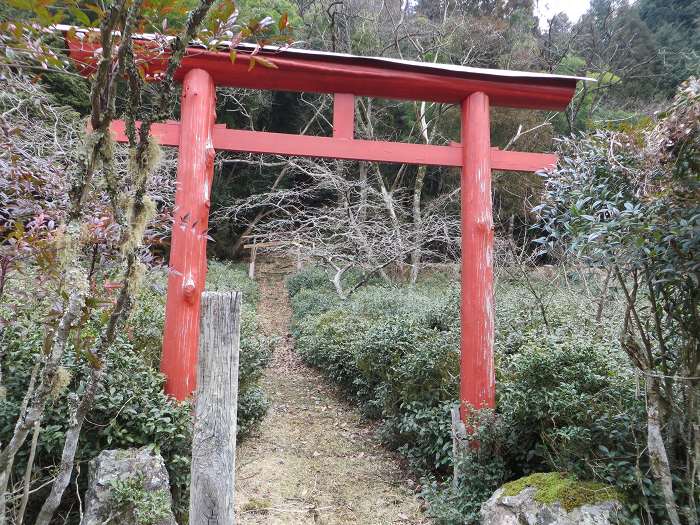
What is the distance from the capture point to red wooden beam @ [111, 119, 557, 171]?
11.0 ft

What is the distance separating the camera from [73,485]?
2.70 metres

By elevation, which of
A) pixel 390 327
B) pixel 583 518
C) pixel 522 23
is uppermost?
pixel 522 23

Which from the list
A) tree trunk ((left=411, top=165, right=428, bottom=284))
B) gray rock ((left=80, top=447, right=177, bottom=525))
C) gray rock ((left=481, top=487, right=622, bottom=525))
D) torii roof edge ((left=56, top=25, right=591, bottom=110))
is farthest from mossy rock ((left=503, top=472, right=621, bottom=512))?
tree trunk ((left=411, top=165, right=428, bottom=284))

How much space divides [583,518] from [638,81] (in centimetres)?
1566

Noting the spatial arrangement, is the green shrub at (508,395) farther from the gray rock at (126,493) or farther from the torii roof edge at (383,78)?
the torii roof edge at (383,78)

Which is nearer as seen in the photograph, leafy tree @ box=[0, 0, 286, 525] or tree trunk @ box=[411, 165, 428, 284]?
leafy tree @ box=[0, 0, 286, 525]

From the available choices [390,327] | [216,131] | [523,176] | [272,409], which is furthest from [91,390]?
[523,176]

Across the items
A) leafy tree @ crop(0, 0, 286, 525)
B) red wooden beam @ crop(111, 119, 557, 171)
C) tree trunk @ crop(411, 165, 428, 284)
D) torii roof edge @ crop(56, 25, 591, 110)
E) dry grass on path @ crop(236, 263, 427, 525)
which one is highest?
tree trunk @ crop(411, 165, 428, 284)

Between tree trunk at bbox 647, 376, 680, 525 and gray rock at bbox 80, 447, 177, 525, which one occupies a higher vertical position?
tree trunk at bbox 647, 376, 680, 525

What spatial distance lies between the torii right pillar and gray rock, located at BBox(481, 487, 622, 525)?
92 centimetres

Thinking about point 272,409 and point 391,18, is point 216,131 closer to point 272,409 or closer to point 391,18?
point 272,409

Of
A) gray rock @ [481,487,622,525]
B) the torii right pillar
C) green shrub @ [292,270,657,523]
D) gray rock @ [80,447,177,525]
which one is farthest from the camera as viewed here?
the torii right pillar

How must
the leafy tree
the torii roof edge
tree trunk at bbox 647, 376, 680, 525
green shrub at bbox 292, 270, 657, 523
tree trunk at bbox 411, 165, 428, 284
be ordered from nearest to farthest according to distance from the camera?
the leafy tree < tree trunk at bbox 647, 376, 680, 525 < green shrub at bbox 292, 270, 657, 523 < the torii roof edge < tree trunk at bbox 411, 165, 428, 284

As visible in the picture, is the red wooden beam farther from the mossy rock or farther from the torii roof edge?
the mossy rock
